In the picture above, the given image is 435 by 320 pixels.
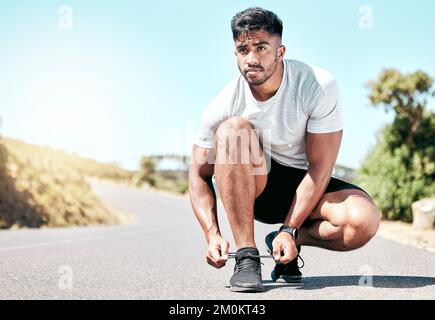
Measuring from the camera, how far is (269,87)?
4.35 meters

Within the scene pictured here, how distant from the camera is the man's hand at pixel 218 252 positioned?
4.04m

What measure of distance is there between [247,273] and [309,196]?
0.68 m

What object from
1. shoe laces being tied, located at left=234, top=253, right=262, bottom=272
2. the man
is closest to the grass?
the man

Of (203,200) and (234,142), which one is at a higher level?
(234,142)

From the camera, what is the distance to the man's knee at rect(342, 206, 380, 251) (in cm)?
419

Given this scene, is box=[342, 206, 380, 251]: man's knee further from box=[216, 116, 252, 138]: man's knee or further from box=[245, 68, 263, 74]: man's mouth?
box=[245, 68, 263, 74]: man's mouth

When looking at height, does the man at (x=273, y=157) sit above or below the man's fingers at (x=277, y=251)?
above

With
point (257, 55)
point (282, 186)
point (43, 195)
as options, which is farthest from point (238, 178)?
point (43, 195)

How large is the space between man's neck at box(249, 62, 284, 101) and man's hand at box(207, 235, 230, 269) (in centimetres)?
102

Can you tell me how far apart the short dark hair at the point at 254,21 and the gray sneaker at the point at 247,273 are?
1.41 metres

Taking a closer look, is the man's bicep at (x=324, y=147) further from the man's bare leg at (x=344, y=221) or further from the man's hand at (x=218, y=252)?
the man's hand at (x=218, y=252)

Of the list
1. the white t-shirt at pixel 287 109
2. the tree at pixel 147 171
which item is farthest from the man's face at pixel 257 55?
the tree at pixel 147 171

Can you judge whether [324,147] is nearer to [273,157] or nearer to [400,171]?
[273,157]
